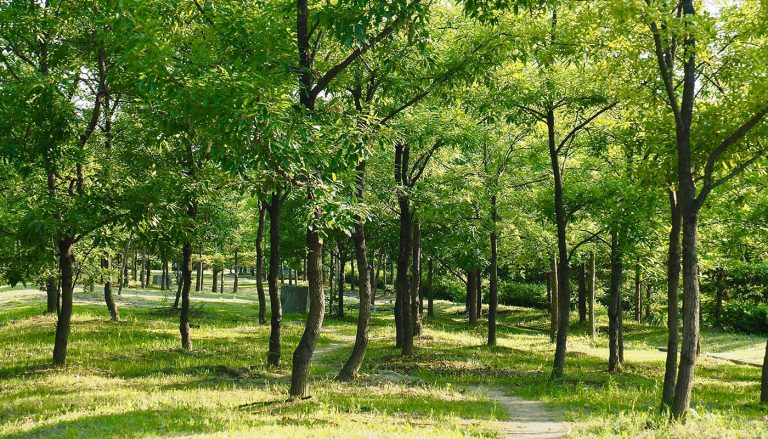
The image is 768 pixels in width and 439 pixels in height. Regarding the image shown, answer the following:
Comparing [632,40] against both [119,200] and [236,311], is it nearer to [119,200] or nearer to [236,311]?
[119,200]

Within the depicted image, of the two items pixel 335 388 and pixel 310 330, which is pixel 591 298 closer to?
pixel 335 388

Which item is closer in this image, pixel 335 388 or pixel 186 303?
pixel 335 388

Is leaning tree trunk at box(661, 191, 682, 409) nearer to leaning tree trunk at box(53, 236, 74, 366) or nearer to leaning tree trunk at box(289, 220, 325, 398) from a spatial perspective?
leaning tree trunk at box(289, 220, 325, 398)

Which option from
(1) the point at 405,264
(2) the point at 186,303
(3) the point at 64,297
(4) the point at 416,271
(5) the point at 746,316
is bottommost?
(5) the point at 746,316

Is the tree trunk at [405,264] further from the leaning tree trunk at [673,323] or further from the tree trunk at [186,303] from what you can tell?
the leaning tree trunk at [673,323]

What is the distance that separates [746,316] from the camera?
3152 cm

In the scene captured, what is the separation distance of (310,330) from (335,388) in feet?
8.06

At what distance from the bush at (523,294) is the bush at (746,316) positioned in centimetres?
1509

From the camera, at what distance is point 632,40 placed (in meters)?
9.66

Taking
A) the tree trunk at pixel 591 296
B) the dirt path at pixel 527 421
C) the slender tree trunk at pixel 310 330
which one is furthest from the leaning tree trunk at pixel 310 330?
the tree trunk at pixel 591 296

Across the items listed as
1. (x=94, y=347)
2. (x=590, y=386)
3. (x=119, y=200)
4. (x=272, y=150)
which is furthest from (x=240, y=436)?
(x=94, y=347)

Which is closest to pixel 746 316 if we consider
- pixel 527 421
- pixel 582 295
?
pixel 582 295

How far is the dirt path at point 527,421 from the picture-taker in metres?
9.31

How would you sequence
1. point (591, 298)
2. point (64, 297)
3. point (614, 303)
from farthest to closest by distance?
point (591, 298), point (614, 303), point (64, 297)
